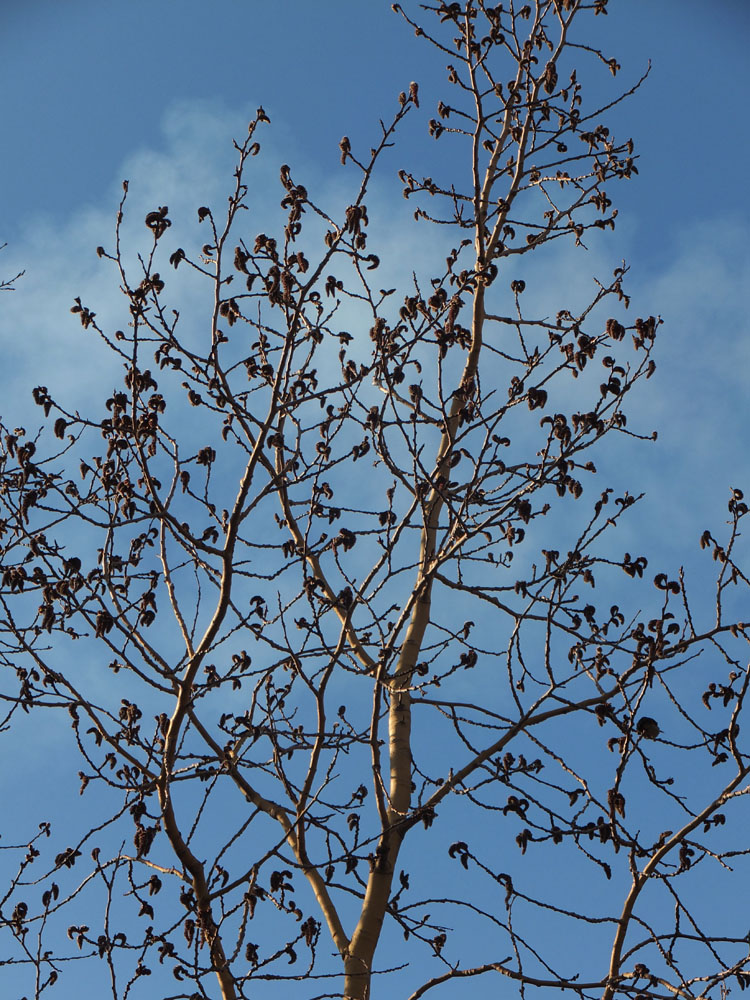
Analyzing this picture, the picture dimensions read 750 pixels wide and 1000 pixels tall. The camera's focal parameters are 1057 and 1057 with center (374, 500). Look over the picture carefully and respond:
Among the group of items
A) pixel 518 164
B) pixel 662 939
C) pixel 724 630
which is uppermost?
pixel 518 164

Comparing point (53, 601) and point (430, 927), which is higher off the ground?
point (53, 601)

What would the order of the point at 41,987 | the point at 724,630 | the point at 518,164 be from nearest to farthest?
the point at 724,630 → the point at 41,987 → the point at 518,164

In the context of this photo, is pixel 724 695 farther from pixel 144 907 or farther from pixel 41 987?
pixel 41 987

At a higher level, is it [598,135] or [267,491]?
[598,135]

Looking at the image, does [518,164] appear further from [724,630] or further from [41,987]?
[41,987]

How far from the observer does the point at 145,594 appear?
4996 mm

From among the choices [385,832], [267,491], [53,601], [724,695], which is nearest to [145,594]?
[53,601]

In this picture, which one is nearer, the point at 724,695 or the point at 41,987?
the point at 724,695

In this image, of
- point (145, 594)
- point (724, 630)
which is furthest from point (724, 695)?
point (145, 594)

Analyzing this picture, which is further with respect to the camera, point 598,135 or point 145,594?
point 598,135

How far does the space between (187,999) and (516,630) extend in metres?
2.24

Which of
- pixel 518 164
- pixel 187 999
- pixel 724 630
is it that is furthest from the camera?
pixel 518 164

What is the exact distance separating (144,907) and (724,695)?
296 cm

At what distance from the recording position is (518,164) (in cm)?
737
